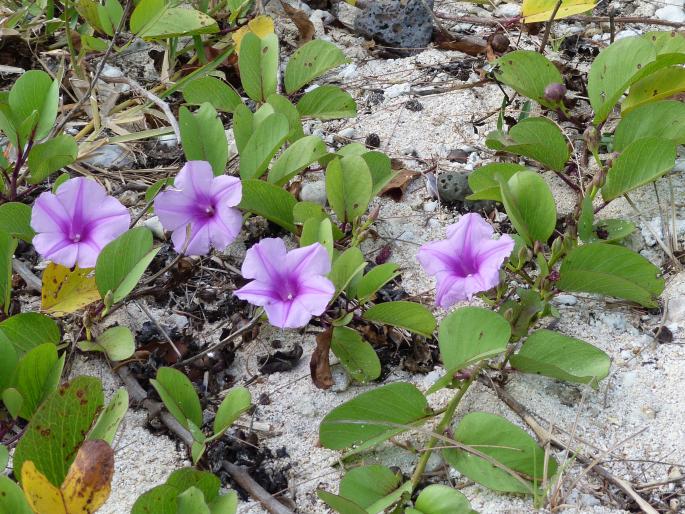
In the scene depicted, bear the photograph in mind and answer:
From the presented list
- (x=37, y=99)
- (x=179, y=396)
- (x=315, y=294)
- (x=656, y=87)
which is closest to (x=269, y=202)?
(x=315, y=294)

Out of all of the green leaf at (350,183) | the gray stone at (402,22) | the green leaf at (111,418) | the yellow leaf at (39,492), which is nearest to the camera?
the yellow leaf at (39,492)

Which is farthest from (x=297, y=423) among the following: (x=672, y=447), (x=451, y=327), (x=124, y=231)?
(x=672, y=447)

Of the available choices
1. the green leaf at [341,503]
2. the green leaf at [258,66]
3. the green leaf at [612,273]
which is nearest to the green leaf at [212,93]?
the green leaf at [258,66]

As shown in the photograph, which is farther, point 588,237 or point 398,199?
point 398,199

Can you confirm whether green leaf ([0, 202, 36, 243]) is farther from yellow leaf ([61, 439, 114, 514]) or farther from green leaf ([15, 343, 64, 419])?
yellow leaf ([61, 439, 114, 514])

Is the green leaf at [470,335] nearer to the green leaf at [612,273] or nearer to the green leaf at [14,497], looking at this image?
the green leaf at [612,273]

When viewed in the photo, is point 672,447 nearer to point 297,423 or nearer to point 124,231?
point 297,423
